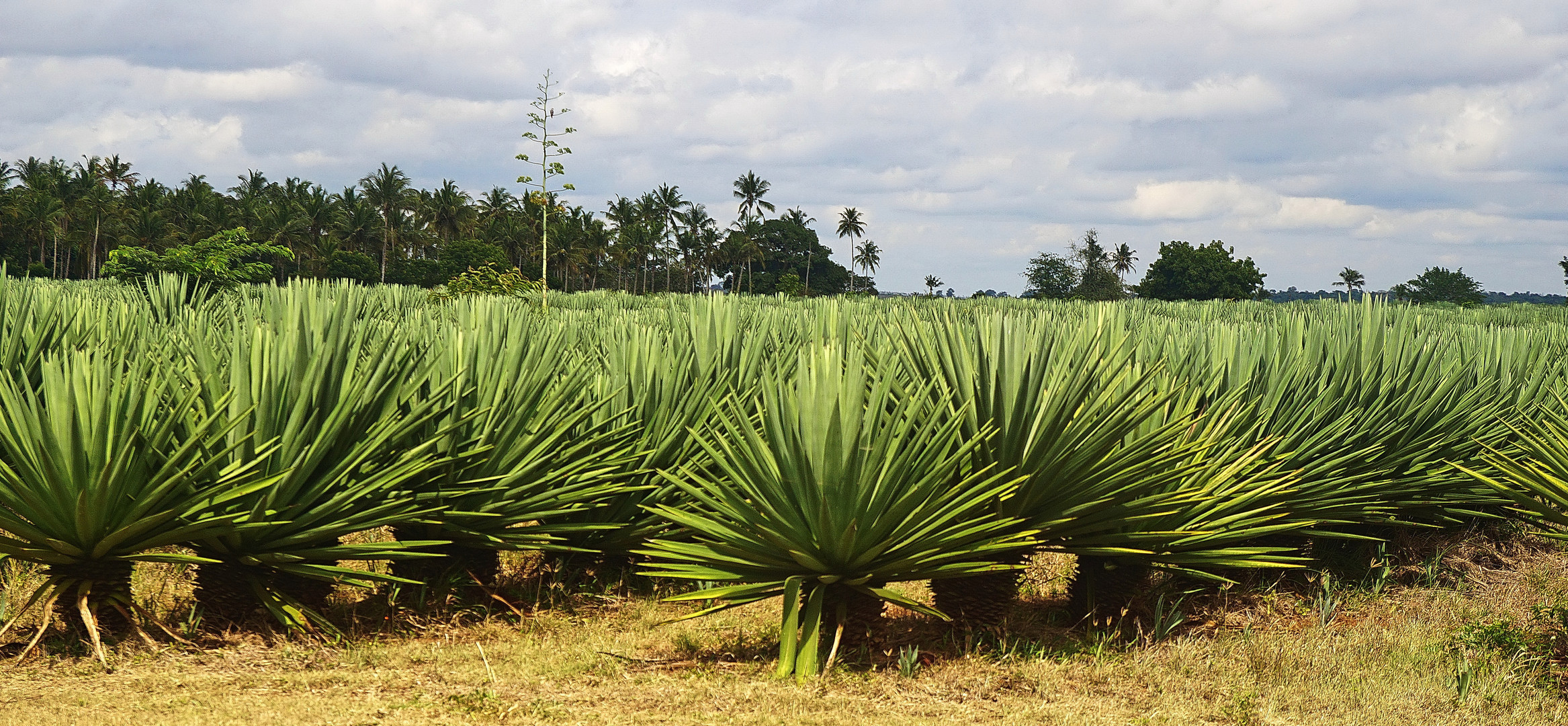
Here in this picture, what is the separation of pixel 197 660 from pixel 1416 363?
20.3 feet

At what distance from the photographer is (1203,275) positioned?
296ft

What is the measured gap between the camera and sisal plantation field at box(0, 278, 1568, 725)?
370 cm

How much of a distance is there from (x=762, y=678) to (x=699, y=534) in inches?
34.6

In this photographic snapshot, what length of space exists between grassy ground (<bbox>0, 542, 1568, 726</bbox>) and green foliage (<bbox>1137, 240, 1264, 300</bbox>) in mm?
88510

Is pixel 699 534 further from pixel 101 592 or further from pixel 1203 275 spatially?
pixel 1203 275

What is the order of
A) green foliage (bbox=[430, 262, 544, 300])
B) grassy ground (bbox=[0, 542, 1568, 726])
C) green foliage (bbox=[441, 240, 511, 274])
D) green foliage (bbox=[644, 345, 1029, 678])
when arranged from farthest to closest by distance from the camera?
1. green foliage (bbox=[441, 240, 511, 274])
2. green foliage (bbox=[430, 262, 544, 300])
3. green foliage (bbox=[644, 345, 1029, 678])
4. grassy ground (bbox=[0, 542, 1568, 726])

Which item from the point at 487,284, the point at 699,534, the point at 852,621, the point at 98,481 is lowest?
the point at 852,621

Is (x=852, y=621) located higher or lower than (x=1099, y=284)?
lower

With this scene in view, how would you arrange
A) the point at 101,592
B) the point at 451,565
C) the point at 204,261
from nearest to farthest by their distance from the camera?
1. the point at 101,592
2. the point at 451,565
3. the point at 204,261

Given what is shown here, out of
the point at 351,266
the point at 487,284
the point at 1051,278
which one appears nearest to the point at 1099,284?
the point at 1051,278

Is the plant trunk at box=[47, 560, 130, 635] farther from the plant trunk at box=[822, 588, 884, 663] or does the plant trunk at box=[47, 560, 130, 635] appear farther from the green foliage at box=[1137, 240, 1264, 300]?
the green foliage at box=[1137, 240, 1264, 300]

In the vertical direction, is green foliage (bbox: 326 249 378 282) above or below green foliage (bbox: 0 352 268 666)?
above

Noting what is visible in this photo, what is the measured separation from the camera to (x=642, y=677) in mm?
3814

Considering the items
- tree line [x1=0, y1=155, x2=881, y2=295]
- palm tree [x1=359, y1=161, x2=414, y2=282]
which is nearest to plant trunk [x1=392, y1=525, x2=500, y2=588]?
tree line [x1=0, y1=155, x2=881, y2=295]
